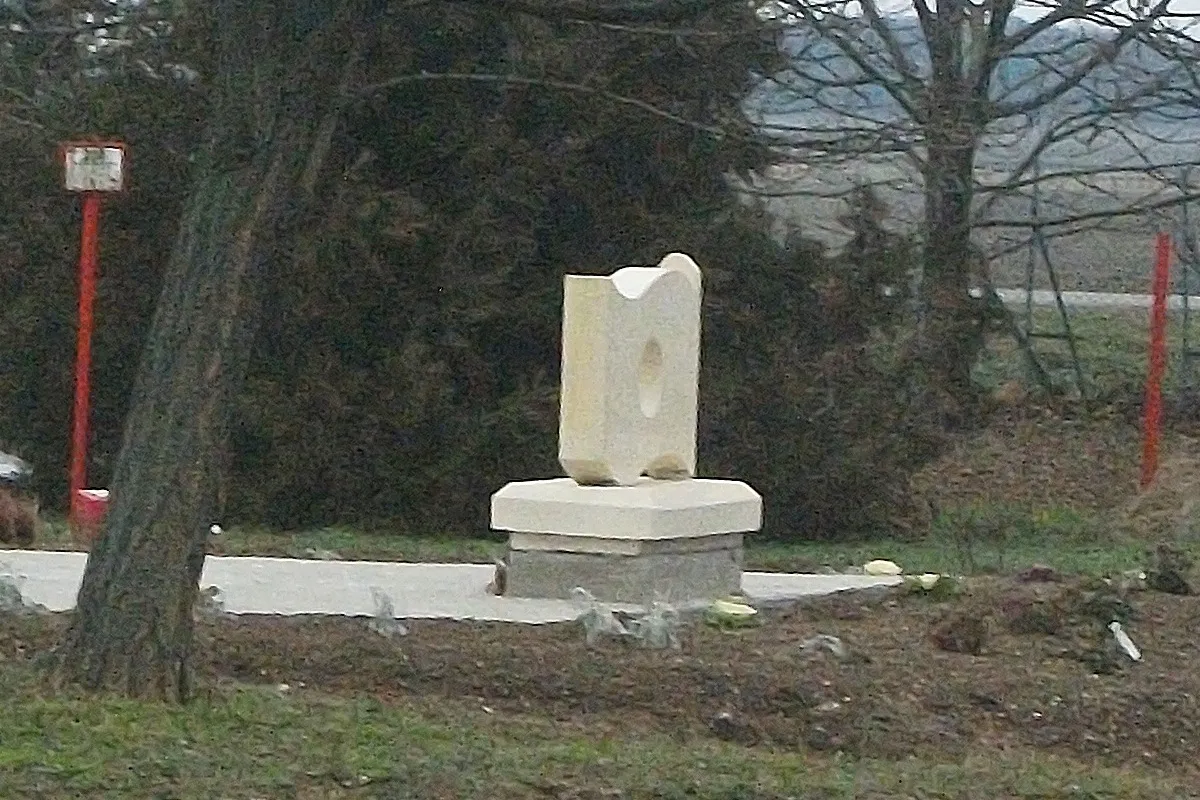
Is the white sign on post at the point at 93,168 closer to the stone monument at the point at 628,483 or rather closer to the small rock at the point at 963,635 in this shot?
the stone monument at the point at 628,483

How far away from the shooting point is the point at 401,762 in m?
6.16

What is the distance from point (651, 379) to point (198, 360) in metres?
4.28

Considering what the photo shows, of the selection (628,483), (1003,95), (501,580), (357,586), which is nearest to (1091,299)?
(1003,95)

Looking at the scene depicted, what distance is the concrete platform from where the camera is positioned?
9.88m

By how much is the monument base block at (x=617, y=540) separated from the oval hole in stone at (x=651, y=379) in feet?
1.31

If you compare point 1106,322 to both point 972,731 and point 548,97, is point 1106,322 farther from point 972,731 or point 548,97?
point 972,731

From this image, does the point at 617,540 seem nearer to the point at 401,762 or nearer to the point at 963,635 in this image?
the point at 963,635

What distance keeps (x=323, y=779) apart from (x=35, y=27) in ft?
14.4

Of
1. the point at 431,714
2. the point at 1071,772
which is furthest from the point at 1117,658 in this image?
the point at 431,714

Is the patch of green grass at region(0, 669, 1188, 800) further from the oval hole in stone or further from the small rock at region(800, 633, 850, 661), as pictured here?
the oval hole in stone

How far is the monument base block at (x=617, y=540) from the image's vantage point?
10047 millimetres

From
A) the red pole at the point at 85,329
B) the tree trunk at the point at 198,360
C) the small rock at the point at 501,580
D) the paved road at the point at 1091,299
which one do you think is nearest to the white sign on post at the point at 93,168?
the red pole at the point at 85,329

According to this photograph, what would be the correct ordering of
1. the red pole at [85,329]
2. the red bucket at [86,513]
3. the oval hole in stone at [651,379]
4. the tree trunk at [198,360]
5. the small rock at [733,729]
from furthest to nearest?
the red pole at [85,329]
the red bucket at [86,513]
the oval hole in stone at [651,379]
the small rock at [733,729]
the tree trunk at [198,360]

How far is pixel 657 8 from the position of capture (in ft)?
22.9
